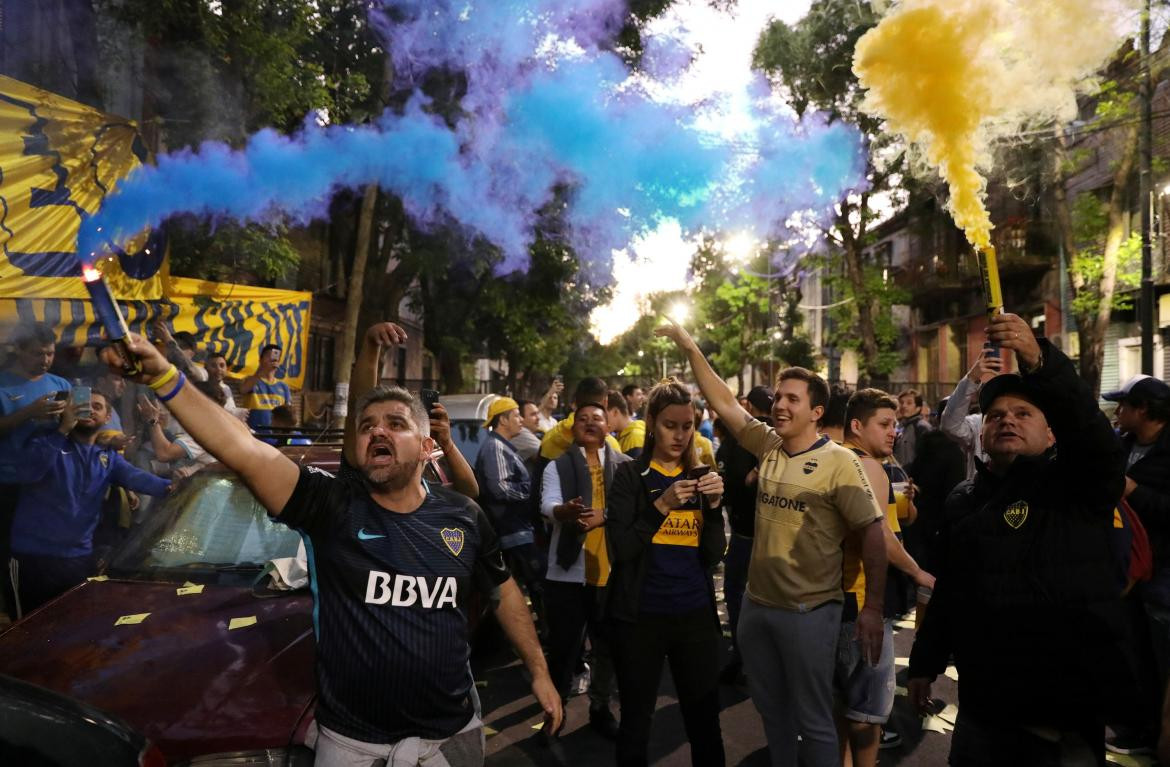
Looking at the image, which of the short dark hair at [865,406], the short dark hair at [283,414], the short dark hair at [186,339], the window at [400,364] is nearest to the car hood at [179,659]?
the short dark hair at [865,406]

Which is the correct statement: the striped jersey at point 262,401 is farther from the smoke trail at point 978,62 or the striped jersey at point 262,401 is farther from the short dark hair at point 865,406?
the smoke trail at point 978,62

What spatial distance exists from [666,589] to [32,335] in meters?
5.71

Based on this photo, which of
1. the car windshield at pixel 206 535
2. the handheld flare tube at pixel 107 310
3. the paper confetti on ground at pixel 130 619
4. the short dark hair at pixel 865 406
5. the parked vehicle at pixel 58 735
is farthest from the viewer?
the short dark hair at pixel 865 406

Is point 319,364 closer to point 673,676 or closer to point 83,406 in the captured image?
point 83,406

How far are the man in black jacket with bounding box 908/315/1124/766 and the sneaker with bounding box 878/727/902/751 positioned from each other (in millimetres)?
2142

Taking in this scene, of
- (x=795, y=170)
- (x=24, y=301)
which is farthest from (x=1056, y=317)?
(x=24, y=301)

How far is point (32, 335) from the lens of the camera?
6.57 metres

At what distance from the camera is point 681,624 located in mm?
3861

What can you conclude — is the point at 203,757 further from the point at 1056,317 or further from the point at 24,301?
the point at 1056,317

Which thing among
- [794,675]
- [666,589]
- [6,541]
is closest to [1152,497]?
[794,675]

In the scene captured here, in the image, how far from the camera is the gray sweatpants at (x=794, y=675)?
136 inches

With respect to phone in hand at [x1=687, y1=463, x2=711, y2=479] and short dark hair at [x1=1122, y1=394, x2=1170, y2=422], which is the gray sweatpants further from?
short dark hair at [x1=1122, y1=394, x2=1170, y2=422]

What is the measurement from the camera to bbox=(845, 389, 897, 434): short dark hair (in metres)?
4.48

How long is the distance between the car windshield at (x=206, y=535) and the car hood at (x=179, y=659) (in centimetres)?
18
